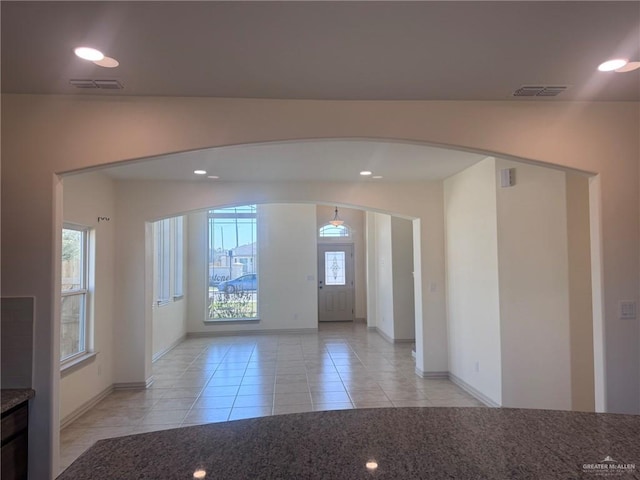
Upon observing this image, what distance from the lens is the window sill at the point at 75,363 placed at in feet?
13.3

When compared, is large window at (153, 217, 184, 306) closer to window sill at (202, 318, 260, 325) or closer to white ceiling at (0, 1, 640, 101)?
window sill at (202, 318, 260, 325)

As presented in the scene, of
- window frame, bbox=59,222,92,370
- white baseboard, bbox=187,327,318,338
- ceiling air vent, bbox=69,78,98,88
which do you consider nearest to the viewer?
ceiling air vent, bbox=69,78,98,88

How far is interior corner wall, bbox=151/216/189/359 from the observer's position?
22.7 feet

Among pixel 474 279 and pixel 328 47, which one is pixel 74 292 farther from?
pixel 474 279

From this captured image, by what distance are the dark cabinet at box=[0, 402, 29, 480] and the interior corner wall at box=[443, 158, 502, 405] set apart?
3983 millimetres

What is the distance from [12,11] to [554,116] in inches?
123

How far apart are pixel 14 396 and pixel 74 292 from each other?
230 cm

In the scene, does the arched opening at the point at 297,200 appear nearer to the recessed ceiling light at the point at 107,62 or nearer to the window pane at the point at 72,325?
the window pane at the point at 72,325

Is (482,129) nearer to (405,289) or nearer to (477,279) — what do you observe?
(477,279)

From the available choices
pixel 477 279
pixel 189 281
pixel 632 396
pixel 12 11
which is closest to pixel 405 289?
pixel 477 279

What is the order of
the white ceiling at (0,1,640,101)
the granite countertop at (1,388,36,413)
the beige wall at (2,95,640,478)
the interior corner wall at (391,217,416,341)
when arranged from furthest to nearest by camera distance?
1. the interior corner wall at (391,217,416,341)
2. the beige wall at (2,95,640,478)
3. the granite countertop at (1,388,36,413)
4. the white ceiling at (0,1,640,101)

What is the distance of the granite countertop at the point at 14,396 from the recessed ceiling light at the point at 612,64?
3.78 m

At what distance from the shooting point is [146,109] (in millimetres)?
2648
